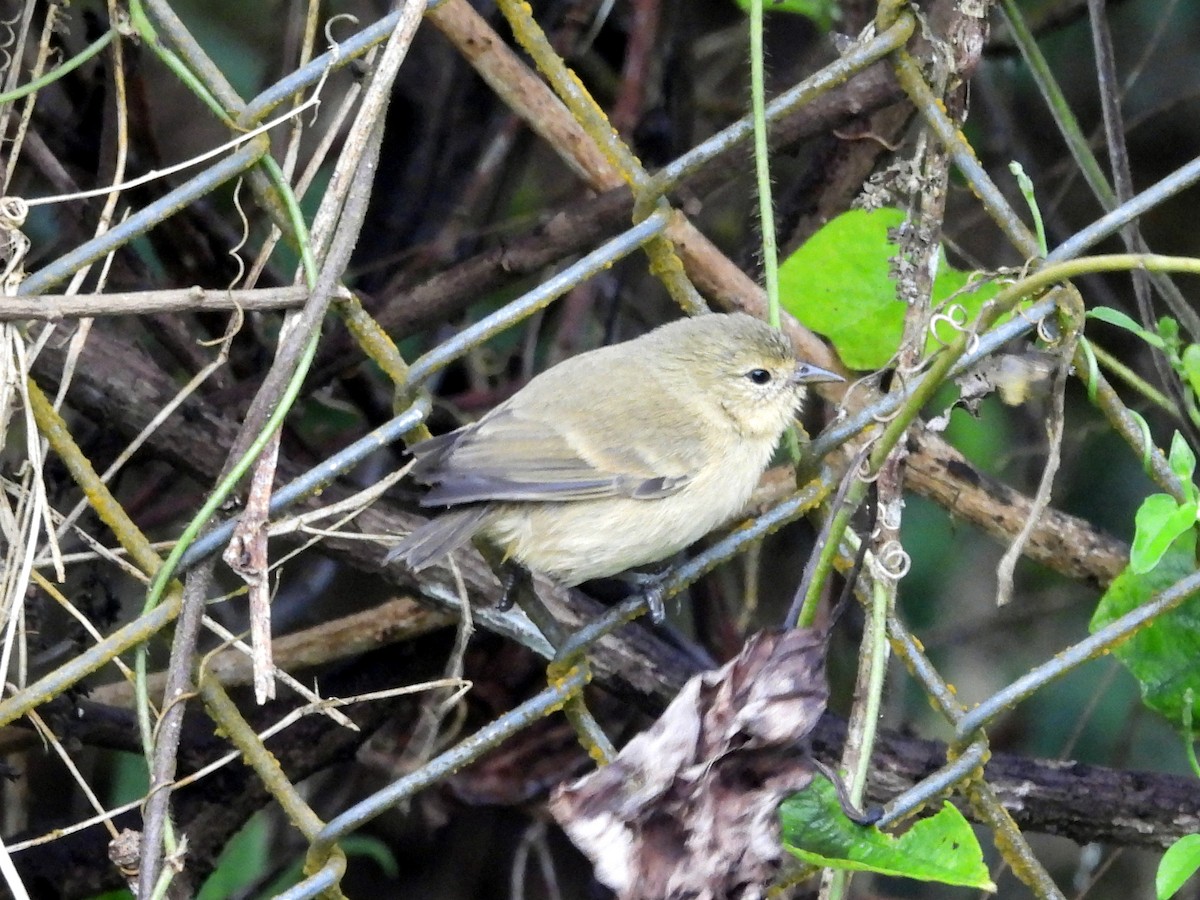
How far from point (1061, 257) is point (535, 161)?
2414 millimetres

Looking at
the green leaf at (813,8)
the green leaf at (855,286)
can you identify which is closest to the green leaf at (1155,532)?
the green leaf at (855,286)

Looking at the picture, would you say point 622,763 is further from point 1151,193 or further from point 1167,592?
point 1151,193

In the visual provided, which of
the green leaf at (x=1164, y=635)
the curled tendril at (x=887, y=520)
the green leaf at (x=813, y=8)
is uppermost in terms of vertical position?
the green leaf at (x=813, y=8)

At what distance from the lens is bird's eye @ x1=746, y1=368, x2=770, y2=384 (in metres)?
2.46

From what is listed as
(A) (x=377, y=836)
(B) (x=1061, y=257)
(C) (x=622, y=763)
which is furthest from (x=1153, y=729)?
(C) (x=622, y=763)

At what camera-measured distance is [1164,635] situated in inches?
68.5

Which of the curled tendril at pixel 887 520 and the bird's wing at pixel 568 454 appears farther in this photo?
the bird's wing at pixel 568 454

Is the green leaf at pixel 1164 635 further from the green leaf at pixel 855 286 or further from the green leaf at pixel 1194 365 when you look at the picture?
the green leaf at pixel 855 286

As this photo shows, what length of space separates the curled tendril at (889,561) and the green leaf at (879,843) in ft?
0.83

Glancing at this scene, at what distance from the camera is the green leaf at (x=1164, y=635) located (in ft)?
5.61

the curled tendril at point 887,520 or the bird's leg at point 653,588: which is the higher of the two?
the curled tendril at point 887,520

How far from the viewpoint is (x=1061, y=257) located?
154cm

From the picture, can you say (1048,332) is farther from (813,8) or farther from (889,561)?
(813,8)

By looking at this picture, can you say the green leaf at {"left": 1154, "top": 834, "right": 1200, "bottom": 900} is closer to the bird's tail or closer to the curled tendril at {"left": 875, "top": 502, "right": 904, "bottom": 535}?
the curled tendril at {"left": 875, "top": 502, "right": 904, "bottom": 535}
